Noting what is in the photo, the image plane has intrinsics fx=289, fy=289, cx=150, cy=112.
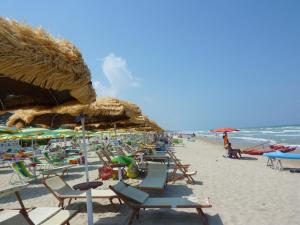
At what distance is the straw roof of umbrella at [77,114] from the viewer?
22.0ft

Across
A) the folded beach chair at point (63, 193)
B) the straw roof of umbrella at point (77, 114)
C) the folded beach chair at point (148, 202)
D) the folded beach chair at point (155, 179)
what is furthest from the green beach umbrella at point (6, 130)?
the folded beach chair at point (148, 202)

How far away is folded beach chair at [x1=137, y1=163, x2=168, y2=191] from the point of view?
5.90 meters

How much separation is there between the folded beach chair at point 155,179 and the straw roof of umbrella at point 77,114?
2120 mm

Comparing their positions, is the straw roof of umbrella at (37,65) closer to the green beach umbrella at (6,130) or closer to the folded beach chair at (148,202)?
the folded beach chair at (148,202)

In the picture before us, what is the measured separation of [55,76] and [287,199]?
17.3 ft

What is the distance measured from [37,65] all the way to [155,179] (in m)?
4.43

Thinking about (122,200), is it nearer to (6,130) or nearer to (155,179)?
(155,179)

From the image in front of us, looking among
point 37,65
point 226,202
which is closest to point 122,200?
point 226,202

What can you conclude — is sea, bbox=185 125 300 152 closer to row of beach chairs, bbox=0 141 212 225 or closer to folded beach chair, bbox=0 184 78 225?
row of beach chairs, bbox=0 141 212 225

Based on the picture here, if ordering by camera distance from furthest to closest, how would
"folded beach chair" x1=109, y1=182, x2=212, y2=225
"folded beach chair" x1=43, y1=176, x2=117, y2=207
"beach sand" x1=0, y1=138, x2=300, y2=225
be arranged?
Result: "folded beach chair" x1=43, y1=176, x2=117, y2=207 → "beach sand" x1=0, y1=138, x2=300, y2=225 → "folded beach chair" x1=109, y1=182, x2=212, y2=225

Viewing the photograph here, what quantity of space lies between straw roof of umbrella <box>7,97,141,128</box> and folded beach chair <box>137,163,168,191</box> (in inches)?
83.5

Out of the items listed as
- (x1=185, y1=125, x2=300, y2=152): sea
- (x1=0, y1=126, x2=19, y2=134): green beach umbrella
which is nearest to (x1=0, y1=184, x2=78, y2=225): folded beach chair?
(x1=0, y1=126, x2=19, y2=134): green beach umbrella

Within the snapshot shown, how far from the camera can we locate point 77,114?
6605 mm

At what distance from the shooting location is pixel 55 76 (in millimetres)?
3330
